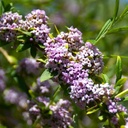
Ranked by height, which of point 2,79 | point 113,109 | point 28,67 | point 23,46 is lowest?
point 113,109

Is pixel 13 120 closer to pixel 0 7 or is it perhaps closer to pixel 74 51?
pixel 0 7

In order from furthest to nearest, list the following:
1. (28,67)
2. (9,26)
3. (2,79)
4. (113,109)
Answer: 1. (2,79)
2. (28,67)
3. (9,26)
4. (113,109)

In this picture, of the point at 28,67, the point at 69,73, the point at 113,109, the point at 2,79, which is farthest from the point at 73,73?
the point at 2,79

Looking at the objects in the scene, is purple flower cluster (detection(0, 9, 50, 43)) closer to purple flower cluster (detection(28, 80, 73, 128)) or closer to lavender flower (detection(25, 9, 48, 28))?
lavender flower (detection(25, 9, 48, 28))

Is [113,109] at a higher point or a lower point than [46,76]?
lower

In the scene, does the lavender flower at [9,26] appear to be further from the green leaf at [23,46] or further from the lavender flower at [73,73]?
the lavender flower at [73,73]

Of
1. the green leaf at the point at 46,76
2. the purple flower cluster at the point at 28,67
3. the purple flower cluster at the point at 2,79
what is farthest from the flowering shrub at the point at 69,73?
the purple flower cluster at the point at 2,79

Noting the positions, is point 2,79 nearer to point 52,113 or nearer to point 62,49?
point 52,113
